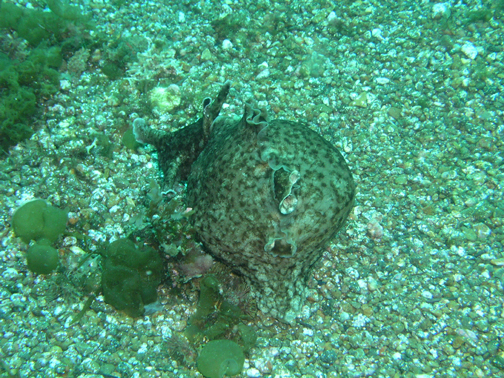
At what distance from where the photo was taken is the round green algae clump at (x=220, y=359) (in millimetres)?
2686

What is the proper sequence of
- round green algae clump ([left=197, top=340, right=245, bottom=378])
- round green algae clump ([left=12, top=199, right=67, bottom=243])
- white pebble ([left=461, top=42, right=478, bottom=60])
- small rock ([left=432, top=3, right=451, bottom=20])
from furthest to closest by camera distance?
small rock ([left=432, top=3, right=451, bottom=20]) → white pebble ([left=461, top=42, right=478, bottom=60]) → round green algae clump ([left=12, top=199, right=67, bottom=243]) → round green algae clump ([left=197, top=340, right=245, bottom=378])

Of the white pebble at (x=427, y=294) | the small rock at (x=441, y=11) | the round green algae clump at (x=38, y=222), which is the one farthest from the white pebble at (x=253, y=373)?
the small rock at (x=441, y=11)

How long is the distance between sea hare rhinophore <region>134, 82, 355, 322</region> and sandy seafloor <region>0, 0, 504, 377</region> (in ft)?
1.72

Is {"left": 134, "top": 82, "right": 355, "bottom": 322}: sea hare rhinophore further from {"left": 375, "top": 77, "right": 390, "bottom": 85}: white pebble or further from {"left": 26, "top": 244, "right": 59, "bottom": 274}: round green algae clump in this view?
{"left": 375, "top": 77, "right": 390, "bottom": 85}: white pebble

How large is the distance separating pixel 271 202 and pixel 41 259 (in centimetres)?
223

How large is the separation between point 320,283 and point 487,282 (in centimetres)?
168

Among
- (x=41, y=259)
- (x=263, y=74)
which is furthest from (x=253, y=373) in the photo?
(x=263, y=74)

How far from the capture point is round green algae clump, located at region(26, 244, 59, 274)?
2.97 meters

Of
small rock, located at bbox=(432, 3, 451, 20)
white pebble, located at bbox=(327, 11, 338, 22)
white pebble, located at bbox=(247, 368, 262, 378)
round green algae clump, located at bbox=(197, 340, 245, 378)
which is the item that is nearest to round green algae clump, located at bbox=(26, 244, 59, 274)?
round green algae clump, located at bbox=(197, 340, 245, 378)

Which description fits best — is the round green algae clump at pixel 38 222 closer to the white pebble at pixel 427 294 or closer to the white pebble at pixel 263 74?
the white pebble at pixel 263 74

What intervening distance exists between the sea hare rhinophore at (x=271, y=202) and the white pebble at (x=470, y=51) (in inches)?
155

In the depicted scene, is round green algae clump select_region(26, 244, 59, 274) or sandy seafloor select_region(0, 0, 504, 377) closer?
sandy seafloor select_region(0, 0, 504, 377)

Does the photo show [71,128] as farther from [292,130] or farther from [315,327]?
[315,327]

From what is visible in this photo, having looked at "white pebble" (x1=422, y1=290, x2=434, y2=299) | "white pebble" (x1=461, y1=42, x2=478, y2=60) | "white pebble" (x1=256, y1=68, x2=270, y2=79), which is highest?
"white pebble" (x1=461, y1=42, x2=478, y2=60)
